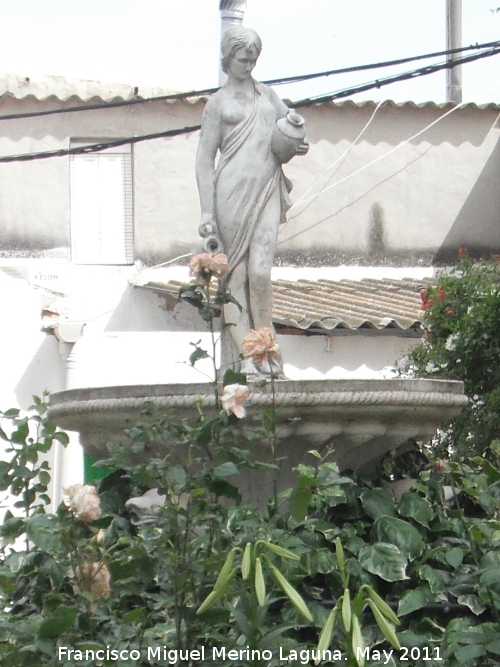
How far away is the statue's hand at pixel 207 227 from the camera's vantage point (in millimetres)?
5824

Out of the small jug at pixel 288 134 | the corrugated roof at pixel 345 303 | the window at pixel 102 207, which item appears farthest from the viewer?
the window at pixel 102 207

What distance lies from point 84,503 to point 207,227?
2583 mm

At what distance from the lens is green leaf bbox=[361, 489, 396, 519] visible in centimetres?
476

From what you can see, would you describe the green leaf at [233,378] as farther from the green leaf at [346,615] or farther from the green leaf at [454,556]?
the green leaf at [454,556]

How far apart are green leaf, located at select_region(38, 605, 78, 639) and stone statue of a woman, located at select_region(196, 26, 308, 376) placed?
8.20 ft

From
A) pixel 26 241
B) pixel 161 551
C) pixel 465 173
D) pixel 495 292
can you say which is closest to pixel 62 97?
pixel 26 241

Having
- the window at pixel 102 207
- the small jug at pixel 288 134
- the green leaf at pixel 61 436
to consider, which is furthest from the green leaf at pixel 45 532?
the window at pixel 102 207

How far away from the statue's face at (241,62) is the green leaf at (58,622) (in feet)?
10.4

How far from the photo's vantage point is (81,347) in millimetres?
12000

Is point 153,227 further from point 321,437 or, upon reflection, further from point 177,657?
point 177,657

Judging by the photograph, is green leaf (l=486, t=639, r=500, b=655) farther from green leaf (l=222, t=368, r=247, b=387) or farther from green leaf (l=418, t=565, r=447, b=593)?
green leaf (l=222, t=368, r=247, b=387)

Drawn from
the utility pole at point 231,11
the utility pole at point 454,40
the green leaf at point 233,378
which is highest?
the utility pole at point 454,40

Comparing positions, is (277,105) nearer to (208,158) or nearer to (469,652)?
(208,158)

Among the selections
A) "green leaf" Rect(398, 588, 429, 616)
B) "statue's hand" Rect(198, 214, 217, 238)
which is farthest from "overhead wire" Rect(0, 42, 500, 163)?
"green leaf" Rect(398, 588, 429, 616)
